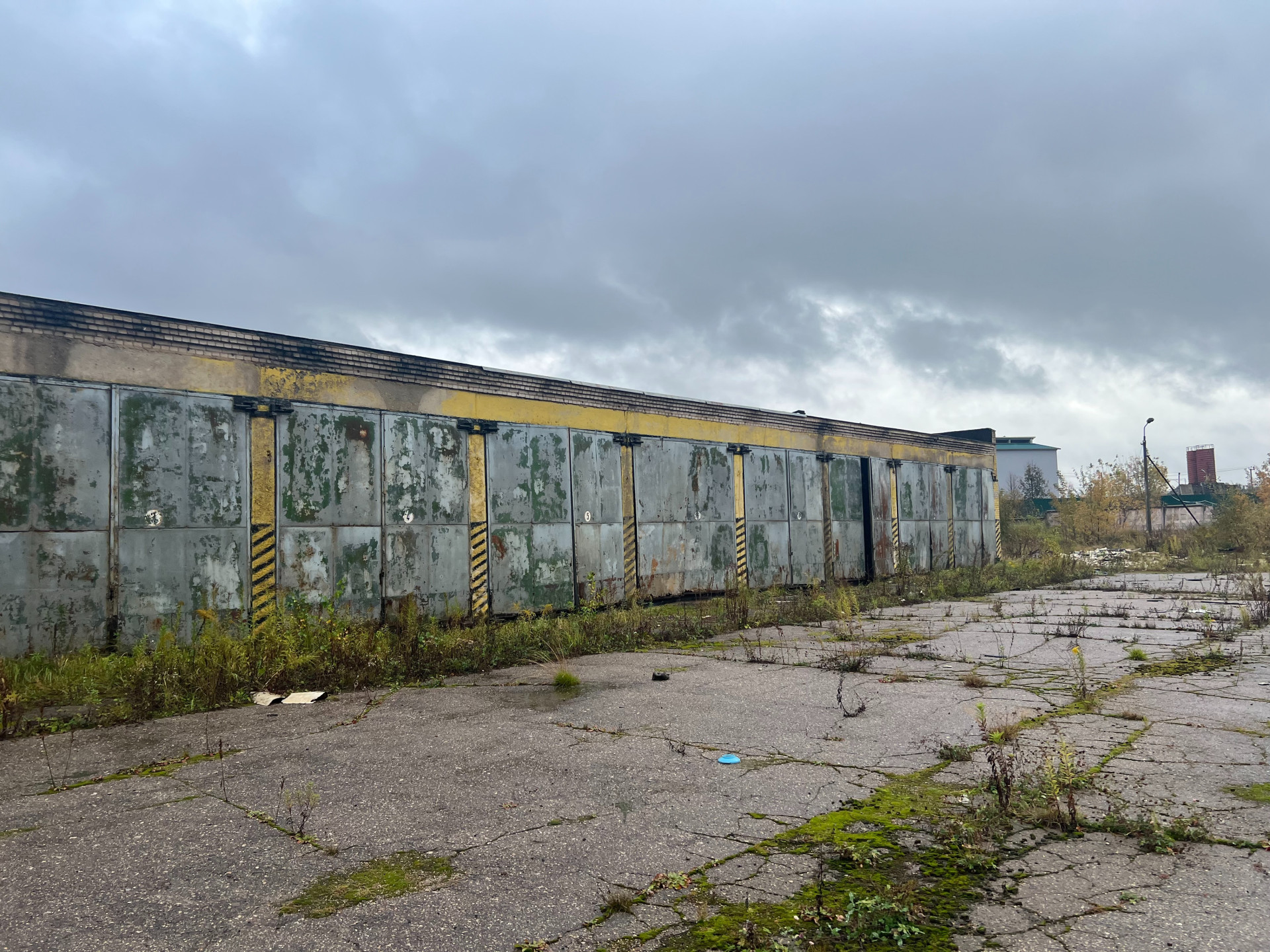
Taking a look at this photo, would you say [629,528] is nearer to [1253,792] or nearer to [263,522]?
[263,522]

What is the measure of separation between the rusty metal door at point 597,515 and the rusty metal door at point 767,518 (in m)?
3.48

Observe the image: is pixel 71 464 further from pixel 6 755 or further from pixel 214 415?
pixel 6 755

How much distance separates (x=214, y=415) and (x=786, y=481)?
11210 millimetres

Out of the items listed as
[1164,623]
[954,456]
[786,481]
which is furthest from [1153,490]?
[1164,623]

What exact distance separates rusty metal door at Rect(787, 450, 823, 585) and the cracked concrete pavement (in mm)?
9812

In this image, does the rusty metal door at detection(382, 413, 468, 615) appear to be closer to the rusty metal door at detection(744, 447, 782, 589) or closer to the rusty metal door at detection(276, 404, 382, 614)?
the rusty metal door at detection(276, 404, 382, 614)

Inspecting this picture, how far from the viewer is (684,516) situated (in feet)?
47.4

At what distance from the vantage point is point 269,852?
3014 millimetres

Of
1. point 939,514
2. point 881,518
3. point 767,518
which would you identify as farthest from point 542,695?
point 939,514

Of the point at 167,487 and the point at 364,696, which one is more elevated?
the point at 167,487

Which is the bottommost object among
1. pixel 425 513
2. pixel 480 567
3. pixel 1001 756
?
pixel 1001 756

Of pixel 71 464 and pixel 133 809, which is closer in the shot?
pixel 133 809

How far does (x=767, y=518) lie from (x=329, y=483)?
9.11 metres

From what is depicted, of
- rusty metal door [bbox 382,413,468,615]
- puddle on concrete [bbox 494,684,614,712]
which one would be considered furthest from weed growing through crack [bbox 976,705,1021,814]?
rusty metal door [bbox 382,413,468,615]
